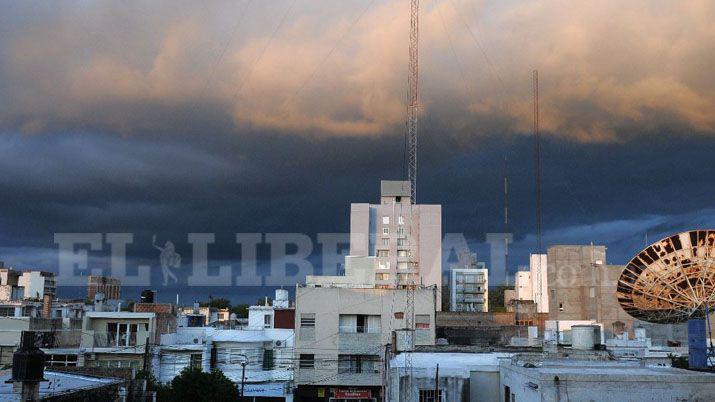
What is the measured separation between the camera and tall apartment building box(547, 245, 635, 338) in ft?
294

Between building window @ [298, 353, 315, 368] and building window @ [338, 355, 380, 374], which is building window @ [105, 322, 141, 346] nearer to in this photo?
building window @ [298, 353, 315, 368]

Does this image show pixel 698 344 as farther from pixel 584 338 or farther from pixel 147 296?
pixel 147 296

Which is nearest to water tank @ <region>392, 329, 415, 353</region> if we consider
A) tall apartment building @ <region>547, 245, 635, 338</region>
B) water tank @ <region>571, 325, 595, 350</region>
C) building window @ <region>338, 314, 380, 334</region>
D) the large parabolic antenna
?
water tank @ <region>571, 325, 595, 350</region>

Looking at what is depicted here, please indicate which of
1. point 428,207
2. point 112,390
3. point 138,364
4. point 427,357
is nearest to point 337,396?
point 138,364

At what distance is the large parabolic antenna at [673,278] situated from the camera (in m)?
53.8

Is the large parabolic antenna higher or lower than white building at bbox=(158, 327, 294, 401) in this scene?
higher

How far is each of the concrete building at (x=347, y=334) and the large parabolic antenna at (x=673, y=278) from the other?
1615cm

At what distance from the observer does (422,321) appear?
57.1 metres

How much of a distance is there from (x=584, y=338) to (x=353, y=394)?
23.6 meters

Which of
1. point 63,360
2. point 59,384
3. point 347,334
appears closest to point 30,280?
point 63,360

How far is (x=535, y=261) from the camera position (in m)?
145

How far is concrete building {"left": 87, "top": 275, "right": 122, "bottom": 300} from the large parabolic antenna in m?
69.8

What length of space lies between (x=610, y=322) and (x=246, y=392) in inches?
2089

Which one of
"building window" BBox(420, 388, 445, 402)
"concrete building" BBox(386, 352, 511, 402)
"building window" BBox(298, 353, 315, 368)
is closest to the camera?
"concrete building" BBox(386, 352, 511, 402)
